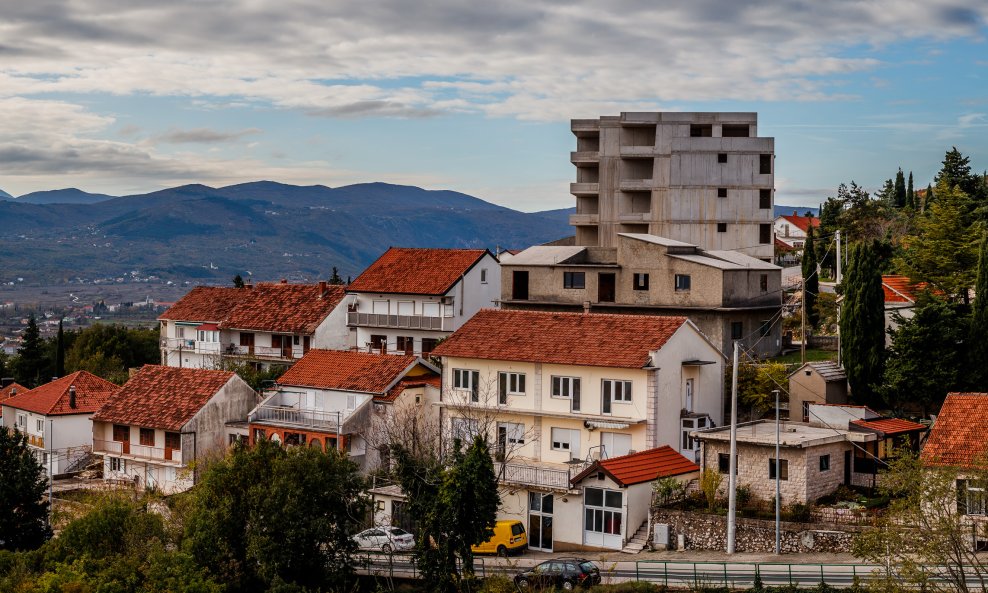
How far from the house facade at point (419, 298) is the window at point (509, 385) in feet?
68.5

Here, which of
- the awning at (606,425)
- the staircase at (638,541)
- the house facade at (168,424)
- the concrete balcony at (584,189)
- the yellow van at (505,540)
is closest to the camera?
the staircase at (638,541)

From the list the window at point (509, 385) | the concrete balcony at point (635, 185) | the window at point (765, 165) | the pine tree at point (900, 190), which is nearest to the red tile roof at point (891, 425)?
the window at point (509, 385)

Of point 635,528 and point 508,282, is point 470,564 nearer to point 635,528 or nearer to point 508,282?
point 635,528

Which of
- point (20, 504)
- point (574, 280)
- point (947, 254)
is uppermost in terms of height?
point (947, 254)

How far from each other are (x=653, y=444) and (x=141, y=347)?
6639 centimetres

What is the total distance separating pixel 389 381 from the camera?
65.2 metres

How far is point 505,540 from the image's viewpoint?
52125 mm

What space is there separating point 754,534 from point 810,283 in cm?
4562

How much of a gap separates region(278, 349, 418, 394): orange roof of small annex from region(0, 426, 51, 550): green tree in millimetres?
14266

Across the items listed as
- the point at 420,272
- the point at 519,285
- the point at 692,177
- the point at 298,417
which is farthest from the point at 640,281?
the point at 298,417

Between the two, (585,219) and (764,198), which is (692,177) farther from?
(585,219)

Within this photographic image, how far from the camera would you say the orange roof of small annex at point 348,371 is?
65.7m

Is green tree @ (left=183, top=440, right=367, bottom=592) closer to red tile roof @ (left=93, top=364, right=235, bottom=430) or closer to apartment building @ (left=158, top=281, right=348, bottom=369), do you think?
red tile roof @ (left=93, top=364, right=235, bottom=430)

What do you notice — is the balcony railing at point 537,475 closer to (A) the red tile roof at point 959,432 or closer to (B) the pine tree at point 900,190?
(A) the red tile roof at point 959,432
